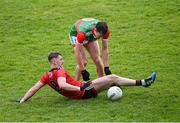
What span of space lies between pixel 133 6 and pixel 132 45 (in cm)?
390

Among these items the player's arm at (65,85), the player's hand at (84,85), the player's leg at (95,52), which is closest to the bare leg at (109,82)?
the player's hand at (84,85)

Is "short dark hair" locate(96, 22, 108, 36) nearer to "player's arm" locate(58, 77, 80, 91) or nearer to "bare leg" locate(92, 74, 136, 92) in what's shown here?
"bare leg" locate(92, 74, 136, 92)

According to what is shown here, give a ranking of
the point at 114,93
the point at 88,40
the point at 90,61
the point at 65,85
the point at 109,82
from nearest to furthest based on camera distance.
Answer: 1. the point at 65,85
2. the point at 114,93
3. the point at 109,82
4. the point at 88,40
5. the point at 90,61

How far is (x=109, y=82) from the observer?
11844 millimetres

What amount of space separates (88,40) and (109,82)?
117cm

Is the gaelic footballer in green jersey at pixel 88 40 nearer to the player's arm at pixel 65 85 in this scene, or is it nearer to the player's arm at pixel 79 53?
the player's arm at pixel 79 53

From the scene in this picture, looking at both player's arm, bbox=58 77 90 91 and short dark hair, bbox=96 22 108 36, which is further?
short dark hair, bbox=96 22 108 36

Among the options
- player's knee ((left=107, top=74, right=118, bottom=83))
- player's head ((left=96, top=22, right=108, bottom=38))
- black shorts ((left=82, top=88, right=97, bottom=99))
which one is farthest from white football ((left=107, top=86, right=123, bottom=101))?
player's head ((left=96, top=22, right=108, bottom=38))

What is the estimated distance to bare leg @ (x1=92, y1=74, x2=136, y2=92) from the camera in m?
11.8

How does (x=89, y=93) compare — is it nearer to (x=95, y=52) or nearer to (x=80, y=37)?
(x=80, y=37)

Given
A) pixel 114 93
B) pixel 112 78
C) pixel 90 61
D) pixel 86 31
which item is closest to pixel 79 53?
pixel 86 31

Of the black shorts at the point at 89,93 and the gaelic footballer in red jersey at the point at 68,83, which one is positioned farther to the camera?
the black shorts at the point at 89,93

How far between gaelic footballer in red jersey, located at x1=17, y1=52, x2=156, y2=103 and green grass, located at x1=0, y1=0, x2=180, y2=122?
17 centimetres

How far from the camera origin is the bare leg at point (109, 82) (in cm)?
1179
